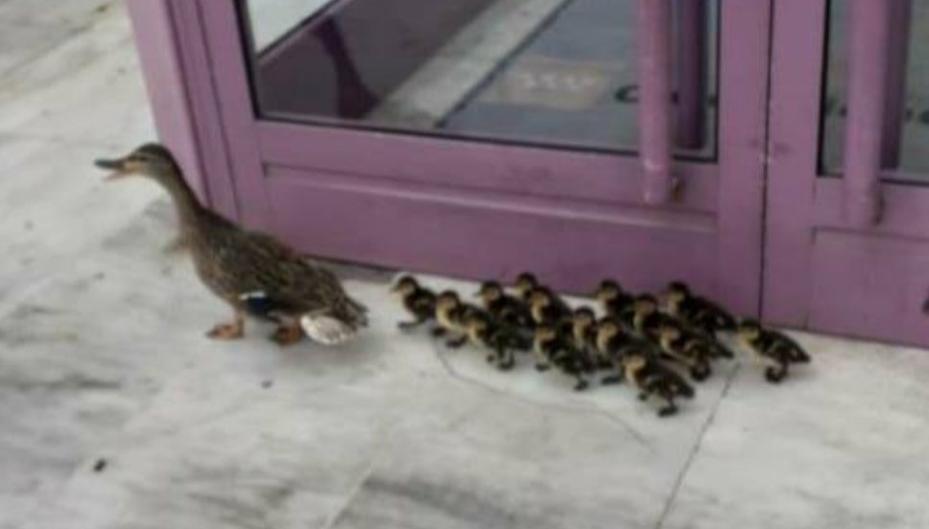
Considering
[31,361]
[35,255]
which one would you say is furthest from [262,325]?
[35,255]

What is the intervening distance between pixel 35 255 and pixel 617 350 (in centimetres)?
134

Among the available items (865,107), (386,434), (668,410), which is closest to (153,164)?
(386,434)

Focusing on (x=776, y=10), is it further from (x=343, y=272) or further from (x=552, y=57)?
(x=343, y=272)

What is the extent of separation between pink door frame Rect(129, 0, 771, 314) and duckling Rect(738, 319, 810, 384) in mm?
140

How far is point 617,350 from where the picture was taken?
2551mm

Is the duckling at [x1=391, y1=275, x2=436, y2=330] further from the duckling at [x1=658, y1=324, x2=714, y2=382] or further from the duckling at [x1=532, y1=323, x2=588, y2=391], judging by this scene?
the duckling at [x1=658, y1=324, x2=714, y2=382]

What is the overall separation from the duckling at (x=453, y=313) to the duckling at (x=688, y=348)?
34cm

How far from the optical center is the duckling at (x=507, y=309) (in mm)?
2691

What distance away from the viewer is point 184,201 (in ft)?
9.16

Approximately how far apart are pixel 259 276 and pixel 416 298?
282 millimetres

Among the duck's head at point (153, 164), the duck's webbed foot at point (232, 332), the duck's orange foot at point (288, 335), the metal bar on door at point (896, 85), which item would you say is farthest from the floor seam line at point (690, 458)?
the duck's head at point (153, 164)

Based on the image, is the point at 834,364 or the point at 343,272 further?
the point at 343,272

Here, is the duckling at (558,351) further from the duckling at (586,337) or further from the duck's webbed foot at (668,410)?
the duck's webbed foot at (668,410)

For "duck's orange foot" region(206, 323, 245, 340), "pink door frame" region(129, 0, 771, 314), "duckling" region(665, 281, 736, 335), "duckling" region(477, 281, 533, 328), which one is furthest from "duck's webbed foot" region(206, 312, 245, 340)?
"duckling" region(665, 281, 736, 335)
